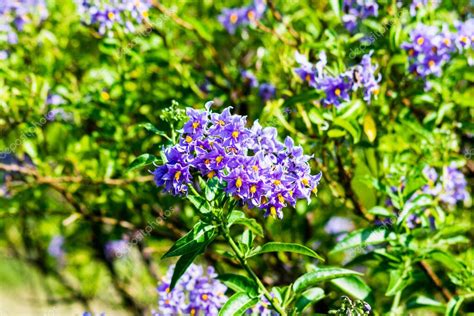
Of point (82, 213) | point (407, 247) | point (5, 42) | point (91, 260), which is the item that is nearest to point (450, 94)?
point (407, 247)

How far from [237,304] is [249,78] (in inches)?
54.9

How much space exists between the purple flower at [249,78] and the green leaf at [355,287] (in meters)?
1.05

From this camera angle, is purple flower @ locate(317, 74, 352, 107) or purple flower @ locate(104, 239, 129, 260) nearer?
purple flower @ locate(317, 74, 352, 107)

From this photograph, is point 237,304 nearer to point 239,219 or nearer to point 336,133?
point 239,219

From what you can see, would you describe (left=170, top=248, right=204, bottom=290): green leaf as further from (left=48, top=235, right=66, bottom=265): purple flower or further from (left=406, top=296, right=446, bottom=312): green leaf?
(left=48, top=235, right=66, bottom=265): purple flower

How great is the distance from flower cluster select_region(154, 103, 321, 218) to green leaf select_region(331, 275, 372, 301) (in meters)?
0.64

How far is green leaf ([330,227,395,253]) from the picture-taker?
6.78 ft

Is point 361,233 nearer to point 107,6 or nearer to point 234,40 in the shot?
point 107,6

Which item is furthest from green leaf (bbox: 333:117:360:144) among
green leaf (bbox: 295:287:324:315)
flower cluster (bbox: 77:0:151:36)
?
flower cluster (bbox: 77:0:151:36)

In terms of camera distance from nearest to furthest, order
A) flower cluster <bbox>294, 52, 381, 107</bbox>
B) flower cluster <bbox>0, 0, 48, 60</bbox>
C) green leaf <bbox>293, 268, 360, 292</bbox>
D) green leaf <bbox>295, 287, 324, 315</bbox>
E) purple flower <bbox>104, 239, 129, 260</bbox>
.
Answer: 1. green leaf <bbox>293, 268, 360, 292</bbox>
2. green leaf <bbox>295, 287, 324, 315</bbox>
3. flower cluster <bbox>294, 52, 381, 107</bbox>
4. flower cluster <bbox>0, 0, 48, 60</bbox>
5. purple flower <bbox>104, 239, 129, 260</bbox>

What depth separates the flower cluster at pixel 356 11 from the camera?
2473mm

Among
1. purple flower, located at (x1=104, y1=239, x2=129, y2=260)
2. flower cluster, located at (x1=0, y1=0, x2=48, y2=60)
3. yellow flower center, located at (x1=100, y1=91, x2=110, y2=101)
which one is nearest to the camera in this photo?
yellow flower center, located at (x1=100, y1=91, x2=110, y2=101)

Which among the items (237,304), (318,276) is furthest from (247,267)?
(318,276)

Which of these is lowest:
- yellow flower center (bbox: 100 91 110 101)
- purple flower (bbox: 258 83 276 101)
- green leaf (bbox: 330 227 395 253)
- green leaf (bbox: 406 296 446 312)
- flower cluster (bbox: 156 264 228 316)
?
green leaf (bbox: 406 296 446 312)
